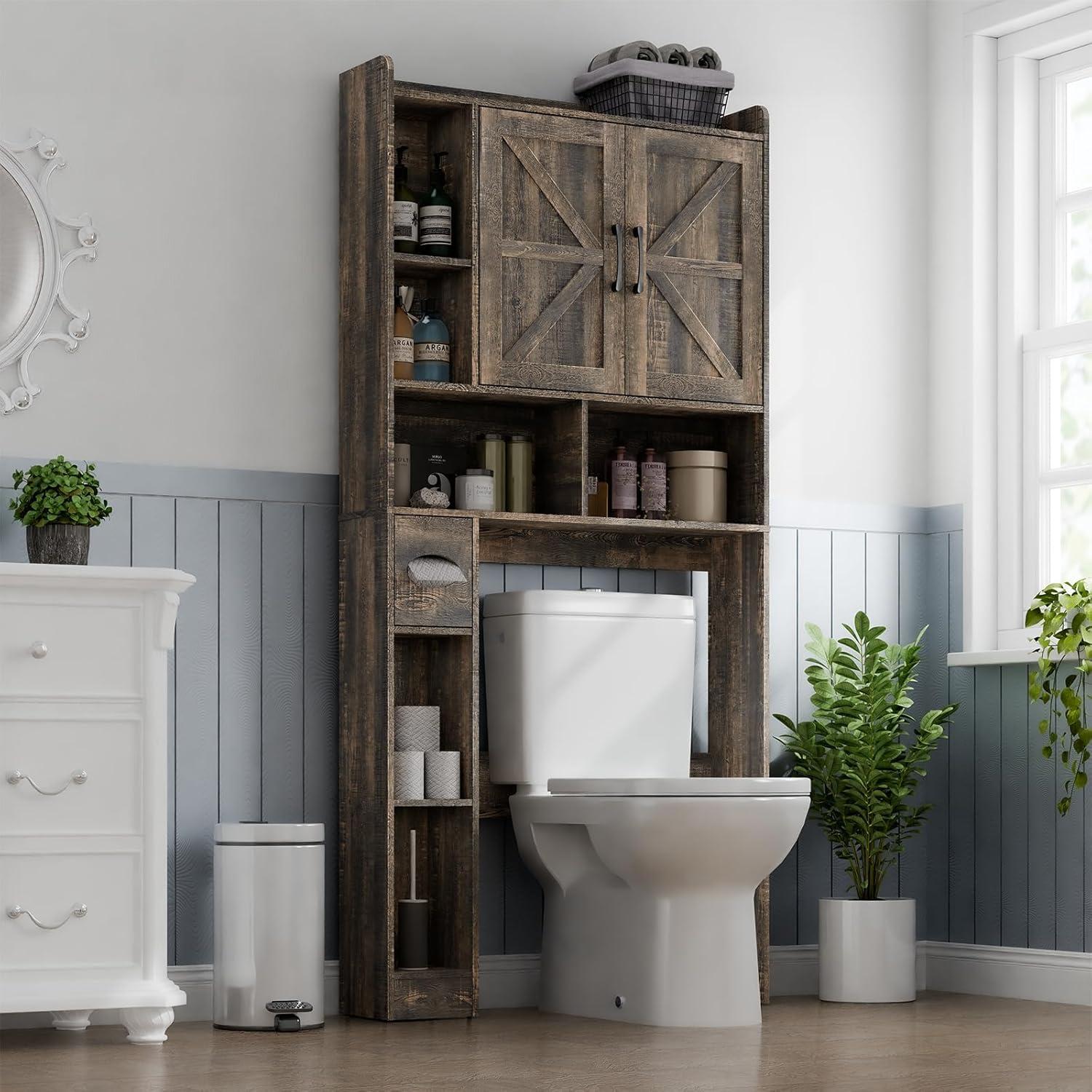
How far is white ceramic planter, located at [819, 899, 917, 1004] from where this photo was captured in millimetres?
4469

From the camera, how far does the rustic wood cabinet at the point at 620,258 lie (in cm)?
420

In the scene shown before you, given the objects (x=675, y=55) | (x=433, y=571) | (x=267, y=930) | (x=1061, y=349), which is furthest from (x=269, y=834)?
(x=1061, y=349)

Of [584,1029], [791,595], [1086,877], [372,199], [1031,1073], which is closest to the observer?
[1031,1073]

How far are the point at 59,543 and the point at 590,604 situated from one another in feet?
3.98

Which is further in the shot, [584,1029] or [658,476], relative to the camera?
[658,476]

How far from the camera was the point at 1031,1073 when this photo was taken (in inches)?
129

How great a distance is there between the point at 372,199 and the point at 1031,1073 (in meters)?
2.27

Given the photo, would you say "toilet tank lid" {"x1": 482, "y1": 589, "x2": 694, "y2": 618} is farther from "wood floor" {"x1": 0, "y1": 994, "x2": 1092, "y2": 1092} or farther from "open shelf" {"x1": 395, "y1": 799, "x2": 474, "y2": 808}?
"wood floor" {"x1": 0, "y1": 994, "x2": 1092, "y2": 1092}

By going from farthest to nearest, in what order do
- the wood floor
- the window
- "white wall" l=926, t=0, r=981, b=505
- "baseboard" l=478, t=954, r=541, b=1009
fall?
1. "white wall" l=926, t=0, r=981, b=505
2. the window
3. "baseboard" l=478, t=954, r=541, b=1009
4. the wood floor

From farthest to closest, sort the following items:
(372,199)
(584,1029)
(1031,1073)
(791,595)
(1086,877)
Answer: (791,595) < (1086,877) < (372,199) < (584,1029) < (1031,1073)

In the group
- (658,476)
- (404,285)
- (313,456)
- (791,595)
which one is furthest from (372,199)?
(791,595)

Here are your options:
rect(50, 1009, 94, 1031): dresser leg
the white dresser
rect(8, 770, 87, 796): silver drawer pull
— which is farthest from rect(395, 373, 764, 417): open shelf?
rect(50, 1009, 94, 1031): dresser leg

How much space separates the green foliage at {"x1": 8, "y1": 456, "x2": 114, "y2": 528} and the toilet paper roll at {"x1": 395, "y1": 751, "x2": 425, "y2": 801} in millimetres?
829

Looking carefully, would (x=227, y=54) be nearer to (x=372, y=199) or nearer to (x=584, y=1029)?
(x=372, y=199)
